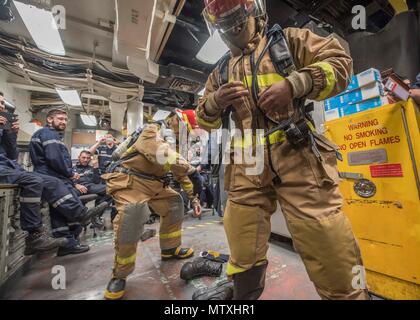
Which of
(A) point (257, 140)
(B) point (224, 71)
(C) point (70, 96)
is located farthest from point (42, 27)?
(A) point (257, 140)

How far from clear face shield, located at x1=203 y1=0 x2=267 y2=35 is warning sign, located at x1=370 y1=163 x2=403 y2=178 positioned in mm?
1376

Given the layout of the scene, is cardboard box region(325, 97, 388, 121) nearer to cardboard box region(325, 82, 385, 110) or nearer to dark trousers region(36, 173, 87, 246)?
cardboard box region(325, 82, 385, 110)

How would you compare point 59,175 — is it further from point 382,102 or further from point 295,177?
point 382,102

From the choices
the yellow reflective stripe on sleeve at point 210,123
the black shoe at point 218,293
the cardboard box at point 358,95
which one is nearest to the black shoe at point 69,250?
the black shoe at point 218,293

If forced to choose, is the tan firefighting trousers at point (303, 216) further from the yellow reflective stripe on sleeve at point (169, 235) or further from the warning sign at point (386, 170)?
the yellow reflective stripe on sleeve at point (169, 235)

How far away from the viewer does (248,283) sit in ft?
3.31

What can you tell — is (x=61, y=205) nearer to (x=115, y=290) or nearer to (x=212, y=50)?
(x=115, y=290)

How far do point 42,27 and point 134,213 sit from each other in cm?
374

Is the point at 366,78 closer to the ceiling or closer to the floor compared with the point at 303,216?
closer to the ceiling

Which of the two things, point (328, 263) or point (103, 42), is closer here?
point (328, 263)
